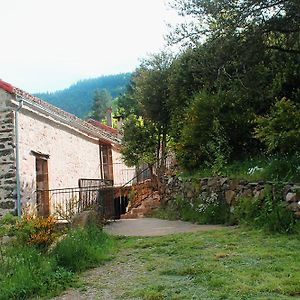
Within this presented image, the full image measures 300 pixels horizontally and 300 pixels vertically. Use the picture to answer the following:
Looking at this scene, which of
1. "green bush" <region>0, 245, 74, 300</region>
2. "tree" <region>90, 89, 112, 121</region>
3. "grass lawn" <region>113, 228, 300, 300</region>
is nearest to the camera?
"grass lawn" <region>113, 228, 300, 300</region>

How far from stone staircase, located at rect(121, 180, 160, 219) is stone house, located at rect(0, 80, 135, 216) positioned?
207 cm

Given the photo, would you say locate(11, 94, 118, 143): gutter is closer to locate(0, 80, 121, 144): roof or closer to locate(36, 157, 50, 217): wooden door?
locate(0, 80, 121, 144): roof

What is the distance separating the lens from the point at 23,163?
42.3ft

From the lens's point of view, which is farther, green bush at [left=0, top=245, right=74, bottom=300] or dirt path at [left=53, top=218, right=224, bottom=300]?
green bush at [left=0, top=245, right=74, bottom=300]

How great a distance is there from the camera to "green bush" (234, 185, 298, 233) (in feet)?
23.6

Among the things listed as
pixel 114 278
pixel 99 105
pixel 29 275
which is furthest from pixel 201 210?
pixel 99 105

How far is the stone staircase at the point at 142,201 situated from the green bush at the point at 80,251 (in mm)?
7832

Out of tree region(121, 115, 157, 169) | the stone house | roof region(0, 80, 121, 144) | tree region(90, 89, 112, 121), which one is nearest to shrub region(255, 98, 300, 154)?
the stone house

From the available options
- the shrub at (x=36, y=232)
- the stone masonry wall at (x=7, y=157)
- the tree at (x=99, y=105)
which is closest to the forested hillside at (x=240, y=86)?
the shrub at (x=36, y=232)

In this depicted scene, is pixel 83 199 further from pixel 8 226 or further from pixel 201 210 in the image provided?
pixel 8 226

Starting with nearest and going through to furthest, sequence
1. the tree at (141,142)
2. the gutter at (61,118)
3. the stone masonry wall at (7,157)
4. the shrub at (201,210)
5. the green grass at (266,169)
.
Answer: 1. the green grass at (266,169)
2. the shrub at (201,210)
3. the stone masonry wall at (7,157)
4. the gutter at (61,118)
5. the tree at (141,142)

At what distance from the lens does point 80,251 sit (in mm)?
6059

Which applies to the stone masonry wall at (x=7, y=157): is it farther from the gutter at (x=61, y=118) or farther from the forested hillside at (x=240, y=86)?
the forested hillside at (x=240, y=86)

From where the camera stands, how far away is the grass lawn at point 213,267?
410cm
